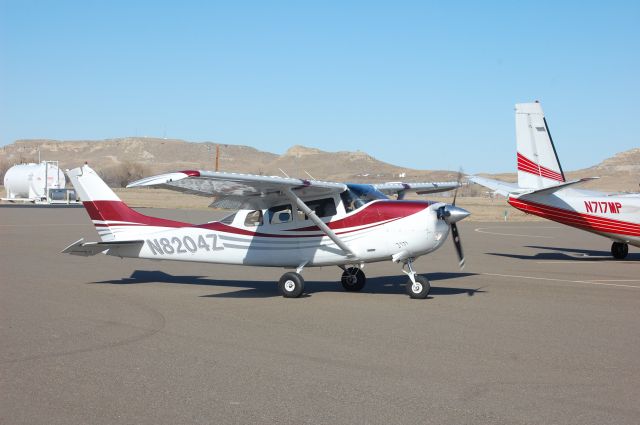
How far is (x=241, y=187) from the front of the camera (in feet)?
44.0

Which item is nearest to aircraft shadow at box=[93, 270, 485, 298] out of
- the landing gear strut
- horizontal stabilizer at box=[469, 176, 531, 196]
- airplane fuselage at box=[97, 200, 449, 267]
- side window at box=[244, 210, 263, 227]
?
airplane fuselage at box=[97, 200, 449, 267]

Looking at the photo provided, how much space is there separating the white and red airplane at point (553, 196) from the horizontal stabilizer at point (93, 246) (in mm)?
12374

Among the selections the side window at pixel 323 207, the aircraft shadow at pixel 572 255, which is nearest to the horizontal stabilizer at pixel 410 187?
the side window at pixel 323 207

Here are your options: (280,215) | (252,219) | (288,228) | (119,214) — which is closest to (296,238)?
(288,228)

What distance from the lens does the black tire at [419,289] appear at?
43.9 ft

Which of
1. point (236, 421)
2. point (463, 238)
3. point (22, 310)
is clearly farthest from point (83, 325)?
point (463, 238)

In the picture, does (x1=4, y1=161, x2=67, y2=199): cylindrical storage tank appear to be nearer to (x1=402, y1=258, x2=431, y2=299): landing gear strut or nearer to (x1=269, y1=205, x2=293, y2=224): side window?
(x1=269, y1=205, x2=293, y2=224): side window

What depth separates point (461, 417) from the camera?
6172 millimetres

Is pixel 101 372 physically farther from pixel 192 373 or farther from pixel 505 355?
pixel 505 355

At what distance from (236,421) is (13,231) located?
1111 inches

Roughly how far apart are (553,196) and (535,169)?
48.9 inches

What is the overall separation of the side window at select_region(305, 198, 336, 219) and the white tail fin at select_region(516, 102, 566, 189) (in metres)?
10.7

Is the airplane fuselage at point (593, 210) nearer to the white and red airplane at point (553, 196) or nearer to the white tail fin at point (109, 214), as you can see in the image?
the white and red airplane at point (553, 196)

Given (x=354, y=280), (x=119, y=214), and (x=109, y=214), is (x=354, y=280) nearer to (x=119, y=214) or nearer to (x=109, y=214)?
(x=119, y=214)
